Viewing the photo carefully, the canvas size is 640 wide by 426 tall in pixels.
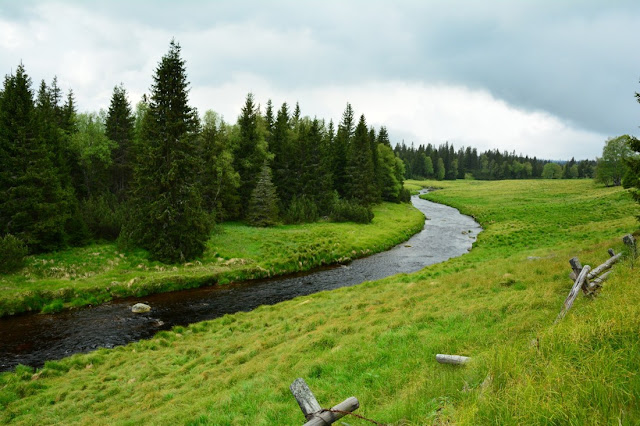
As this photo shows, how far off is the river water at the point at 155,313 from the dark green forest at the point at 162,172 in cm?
700

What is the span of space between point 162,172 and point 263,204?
1840cm

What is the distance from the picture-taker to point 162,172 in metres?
30.2

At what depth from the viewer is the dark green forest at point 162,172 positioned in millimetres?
26516

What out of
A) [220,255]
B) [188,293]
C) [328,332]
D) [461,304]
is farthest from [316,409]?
[220,255]

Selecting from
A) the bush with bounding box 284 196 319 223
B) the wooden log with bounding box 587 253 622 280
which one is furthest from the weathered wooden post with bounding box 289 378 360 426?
the bush with bounding box 284 196 319 223

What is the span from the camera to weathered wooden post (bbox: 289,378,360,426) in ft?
15.3

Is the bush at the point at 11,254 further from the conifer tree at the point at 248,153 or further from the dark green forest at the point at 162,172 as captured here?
the conifer tree at the point at 248,153

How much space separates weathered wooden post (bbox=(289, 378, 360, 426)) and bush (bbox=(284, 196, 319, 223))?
4486 cm

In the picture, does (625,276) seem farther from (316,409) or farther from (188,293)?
(188,293)

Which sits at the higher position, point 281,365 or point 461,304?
point 461,304

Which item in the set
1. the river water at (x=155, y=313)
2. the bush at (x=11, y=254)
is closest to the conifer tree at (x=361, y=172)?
the river water at (x=155, y=313)

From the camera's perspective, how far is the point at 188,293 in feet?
81.3

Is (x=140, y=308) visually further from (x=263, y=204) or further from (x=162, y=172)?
(x=263, y=204)

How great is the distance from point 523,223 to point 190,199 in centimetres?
4528
